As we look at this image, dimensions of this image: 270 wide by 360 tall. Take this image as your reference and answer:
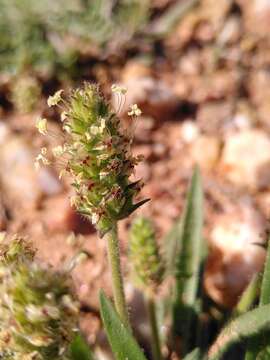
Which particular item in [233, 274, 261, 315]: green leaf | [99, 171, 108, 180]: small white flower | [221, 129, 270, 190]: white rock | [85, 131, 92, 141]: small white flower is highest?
[221, 129, 270, 190]: white rock

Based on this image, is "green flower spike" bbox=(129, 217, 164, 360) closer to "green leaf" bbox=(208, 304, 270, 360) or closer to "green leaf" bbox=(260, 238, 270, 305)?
"green leaf" bbox=(208, 304, 270, 360)

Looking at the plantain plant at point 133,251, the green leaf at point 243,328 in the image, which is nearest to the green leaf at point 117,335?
the plantain plant at point 133,251

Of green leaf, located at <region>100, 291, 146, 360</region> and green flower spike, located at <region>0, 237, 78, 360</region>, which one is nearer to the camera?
green flower spike, located at <region>0, 237, 78, 360</region>

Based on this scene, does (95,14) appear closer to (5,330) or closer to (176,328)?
(176,328)

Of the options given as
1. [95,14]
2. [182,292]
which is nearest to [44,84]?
[95,14]

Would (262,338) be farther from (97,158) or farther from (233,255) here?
(233,255)

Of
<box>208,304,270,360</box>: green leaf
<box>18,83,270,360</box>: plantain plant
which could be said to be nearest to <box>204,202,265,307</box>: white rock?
<box>18,83,270,360</box>: plantain plant

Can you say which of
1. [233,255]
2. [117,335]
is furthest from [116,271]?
[233,255]
